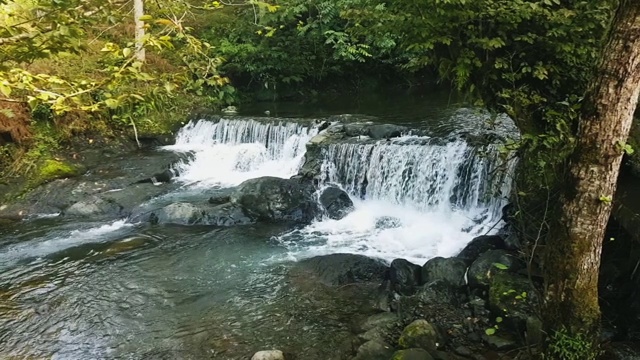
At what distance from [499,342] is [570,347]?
1.57 metres

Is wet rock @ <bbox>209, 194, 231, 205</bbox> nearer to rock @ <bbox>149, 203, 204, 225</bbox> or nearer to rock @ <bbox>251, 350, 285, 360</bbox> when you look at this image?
rock @ <bbox>149, 203, 204, 225</bbox>

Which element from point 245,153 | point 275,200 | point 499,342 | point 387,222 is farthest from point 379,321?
point 245,153

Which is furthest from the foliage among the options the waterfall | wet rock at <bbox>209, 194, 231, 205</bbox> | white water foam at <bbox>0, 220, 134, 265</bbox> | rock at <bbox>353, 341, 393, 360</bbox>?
white water foam at <bbox>0, 220, 134, 265</bbox>

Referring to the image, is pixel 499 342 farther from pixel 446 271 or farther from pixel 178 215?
pixel 178 215

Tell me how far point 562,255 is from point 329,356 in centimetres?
279

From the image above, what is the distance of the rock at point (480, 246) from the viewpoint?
6863 millimetres

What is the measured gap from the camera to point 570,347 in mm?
3535

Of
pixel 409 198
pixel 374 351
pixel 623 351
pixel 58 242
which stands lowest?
pixel 58 242

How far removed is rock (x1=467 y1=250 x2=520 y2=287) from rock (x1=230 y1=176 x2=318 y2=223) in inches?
156

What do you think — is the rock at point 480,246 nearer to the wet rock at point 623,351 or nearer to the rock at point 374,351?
the rock at point 374,351

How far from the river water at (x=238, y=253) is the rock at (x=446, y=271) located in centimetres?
85

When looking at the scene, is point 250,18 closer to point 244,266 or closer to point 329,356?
point 244,266

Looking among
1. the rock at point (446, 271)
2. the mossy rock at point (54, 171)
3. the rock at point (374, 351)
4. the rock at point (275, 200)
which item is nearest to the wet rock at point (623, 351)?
the rock at point (374, 351)

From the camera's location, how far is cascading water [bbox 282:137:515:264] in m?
8.23
